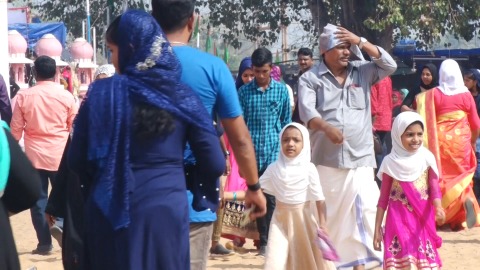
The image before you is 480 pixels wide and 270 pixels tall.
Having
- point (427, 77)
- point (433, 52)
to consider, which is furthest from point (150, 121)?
point (433, 52)

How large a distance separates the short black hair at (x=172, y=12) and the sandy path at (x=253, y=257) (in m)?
4.48

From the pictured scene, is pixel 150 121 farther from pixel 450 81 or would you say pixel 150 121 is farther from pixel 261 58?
pixel 450 81

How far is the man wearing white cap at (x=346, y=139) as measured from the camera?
7.23m

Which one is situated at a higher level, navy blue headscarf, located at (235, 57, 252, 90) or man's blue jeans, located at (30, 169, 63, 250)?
navy blue headscarf, located at (235, 57, 252, 90)

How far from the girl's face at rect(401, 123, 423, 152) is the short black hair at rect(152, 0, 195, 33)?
123 inches

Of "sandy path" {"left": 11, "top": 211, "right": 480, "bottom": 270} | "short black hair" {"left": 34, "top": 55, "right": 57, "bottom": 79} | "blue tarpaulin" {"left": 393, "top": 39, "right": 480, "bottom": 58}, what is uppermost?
"blue tarpaulin" {"left": 393, "top": 39, "right": 480, "bottom": 58}

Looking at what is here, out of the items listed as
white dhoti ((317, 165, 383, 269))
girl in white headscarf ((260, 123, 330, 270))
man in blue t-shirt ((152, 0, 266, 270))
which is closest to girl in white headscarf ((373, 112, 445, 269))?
white dhoti ((317, 165, 383, 269))

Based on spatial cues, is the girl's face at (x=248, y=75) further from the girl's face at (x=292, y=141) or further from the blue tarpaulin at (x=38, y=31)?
the blue tarpaulin at (x=38, y=31)

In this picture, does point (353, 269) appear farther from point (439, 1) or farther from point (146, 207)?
point (439, 1)

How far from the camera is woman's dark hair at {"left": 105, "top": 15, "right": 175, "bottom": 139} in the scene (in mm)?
4008

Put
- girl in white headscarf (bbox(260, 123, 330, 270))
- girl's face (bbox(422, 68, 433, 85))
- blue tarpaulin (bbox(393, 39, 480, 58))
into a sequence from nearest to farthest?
girl in white headscarf (bbox(260, 123, 330, 270)), girl's face (bbox(422, 68, 433, 85)), blue tarpaulin (bbox(393, 39, 480, 58))

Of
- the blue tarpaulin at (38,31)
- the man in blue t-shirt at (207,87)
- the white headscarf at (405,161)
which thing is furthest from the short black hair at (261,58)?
the blue tarpaulin at (38,31)

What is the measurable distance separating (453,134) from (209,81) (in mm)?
6953

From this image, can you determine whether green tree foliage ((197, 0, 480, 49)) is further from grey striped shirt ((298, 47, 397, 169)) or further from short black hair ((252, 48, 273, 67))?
grey striped shirt ((298, 47, 397, 169))
